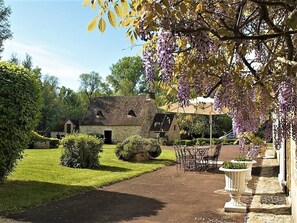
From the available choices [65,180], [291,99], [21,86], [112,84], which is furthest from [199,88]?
[112,84]

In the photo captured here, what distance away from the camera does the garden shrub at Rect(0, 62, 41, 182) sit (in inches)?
329

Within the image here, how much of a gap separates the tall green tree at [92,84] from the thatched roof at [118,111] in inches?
971

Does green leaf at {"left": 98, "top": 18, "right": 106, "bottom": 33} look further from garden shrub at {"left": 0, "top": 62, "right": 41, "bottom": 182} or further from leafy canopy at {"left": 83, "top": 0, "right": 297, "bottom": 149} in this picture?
garden shrub at {"left": 0, "top": 62, "right": 41, "bottom": 182}

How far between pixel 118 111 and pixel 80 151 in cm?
2812

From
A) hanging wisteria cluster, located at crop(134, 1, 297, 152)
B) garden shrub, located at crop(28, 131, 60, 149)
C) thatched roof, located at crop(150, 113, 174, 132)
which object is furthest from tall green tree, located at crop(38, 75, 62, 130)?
hanging wisteria cluster, located at crop(134, 1, 297, 152)

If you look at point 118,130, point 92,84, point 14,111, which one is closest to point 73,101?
point 92,84

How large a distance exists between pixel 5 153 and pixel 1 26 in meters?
35.4

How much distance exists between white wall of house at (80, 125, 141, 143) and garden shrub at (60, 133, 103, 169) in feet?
83.0

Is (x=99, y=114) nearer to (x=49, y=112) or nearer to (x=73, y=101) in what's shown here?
(x=49, y=112)

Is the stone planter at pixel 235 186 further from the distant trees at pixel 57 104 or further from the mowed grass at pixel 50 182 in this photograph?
the distant trees at pixel 57 104

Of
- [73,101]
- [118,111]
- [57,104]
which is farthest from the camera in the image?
[73,101]

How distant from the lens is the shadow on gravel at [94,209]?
258 inches

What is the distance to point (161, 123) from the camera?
39625mm

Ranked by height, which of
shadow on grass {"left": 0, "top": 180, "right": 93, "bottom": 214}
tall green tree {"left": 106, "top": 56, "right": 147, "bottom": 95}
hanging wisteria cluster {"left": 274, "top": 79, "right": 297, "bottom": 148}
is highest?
tall green tree {"left": 106, "top": 56, "right": 147, "bottom": 95}
